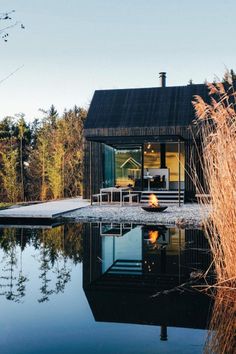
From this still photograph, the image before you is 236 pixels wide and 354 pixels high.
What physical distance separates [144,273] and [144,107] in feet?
37.8

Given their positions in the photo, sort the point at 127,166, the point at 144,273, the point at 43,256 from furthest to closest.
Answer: the point at 127,166 < the point at 43,256 < the point at 144,273

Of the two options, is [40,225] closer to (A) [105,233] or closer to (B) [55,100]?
(A) [105,233]

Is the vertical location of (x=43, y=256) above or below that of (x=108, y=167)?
below

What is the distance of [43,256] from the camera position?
20.0 ft

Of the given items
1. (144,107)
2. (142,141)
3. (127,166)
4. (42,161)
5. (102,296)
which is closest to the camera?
(102,296)

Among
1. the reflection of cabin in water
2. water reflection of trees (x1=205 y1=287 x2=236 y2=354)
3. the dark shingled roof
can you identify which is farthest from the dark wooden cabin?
water reflection of trees (x1=205 y1=287 x2=236 y2=354)

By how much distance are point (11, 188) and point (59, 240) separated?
11746 mm

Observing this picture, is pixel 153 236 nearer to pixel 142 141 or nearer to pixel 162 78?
pixel 142 141

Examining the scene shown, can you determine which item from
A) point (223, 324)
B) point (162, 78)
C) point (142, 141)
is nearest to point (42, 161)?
point (162, 78)

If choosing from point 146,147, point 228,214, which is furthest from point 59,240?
point 146,147

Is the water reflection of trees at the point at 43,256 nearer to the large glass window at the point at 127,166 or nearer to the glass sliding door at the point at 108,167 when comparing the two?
the glass sliding door at the point at 108,167

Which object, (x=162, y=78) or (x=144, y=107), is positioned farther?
(x=162, y=78)

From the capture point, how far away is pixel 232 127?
4.29m

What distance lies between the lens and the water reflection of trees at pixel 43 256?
176 inches
